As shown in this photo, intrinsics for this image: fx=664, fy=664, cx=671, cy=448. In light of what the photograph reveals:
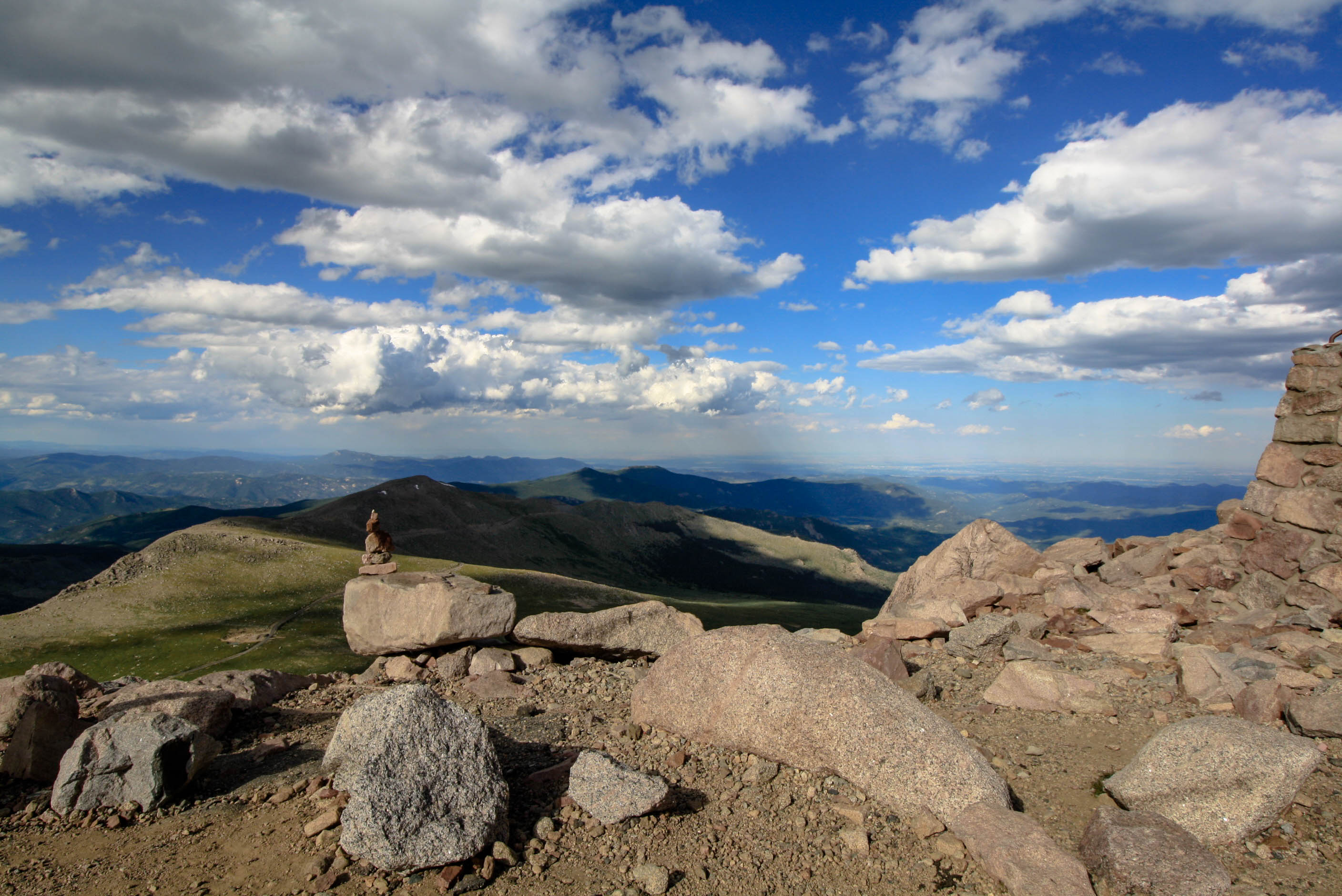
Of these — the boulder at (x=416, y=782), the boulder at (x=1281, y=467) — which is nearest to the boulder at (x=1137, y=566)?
the boulder at (x=1281, y=467)

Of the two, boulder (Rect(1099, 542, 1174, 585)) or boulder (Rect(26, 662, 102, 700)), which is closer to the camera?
boulder (Rect(26, 662, 102, 700))

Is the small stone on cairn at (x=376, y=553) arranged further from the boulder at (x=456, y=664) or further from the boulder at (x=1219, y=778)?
the boulder at (x=1219, y=778)

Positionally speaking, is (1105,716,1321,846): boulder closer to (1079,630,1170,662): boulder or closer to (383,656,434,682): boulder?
(1079,630,1170,662): boulder

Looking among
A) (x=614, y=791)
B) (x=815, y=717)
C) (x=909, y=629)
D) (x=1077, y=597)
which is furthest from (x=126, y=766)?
(x=1077, y=597)

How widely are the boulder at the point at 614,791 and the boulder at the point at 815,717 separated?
2.07 metres

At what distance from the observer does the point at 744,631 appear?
11953 millimetres

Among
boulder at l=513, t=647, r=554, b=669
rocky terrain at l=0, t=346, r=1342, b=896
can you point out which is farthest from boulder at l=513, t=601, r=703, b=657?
rocky terrain at l=0, t=346, r=1342, b=896

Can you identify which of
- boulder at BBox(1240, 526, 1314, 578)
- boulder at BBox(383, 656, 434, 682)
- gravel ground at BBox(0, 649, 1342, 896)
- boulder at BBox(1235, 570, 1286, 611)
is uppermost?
boulder at BBox(1240, 526, 1314, 578)

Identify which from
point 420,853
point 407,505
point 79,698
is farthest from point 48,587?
point 420,853

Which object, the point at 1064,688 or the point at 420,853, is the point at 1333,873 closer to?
the point at 1064,688

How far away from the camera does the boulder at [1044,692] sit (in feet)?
43.3

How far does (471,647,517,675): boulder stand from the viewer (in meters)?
16.6

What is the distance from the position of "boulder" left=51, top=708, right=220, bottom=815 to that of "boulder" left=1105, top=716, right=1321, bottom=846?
45.3 feet

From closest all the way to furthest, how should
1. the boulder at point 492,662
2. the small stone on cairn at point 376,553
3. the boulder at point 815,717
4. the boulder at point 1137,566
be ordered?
the boulder at point 815,717 → the boulder at point 492,662 → the small stone on cairn at point 376,553 → the boulder at point 1137,566
